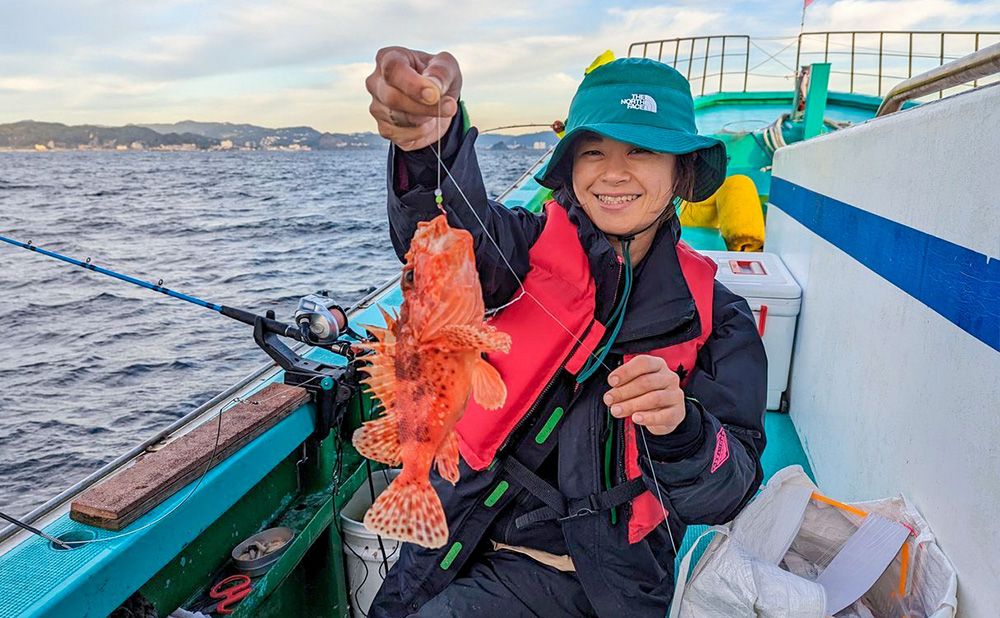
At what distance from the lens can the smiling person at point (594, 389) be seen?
85.1 inches

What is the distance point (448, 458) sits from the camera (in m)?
1.86

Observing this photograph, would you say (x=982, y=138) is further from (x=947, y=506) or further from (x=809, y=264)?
(x=809, y=264)

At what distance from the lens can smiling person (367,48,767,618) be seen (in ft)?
7.09

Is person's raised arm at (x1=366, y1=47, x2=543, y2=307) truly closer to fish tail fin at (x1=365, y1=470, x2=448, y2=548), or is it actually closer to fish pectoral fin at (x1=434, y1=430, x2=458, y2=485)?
fish pectoral fin at (x1=434, y1=430, x2=458, y2=485)

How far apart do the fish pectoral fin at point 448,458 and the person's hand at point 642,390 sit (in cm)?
50

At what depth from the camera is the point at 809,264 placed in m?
4.69

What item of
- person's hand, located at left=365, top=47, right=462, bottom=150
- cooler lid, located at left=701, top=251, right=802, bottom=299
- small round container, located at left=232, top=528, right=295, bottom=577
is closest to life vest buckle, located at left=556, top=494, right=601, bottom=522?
person's hand, located at left=365, top=47, right=462, bottom=150

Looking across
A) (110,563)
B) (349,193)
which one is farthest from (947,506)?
(349,193)

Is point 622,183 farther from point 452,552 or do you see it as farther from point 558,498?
point 452,552

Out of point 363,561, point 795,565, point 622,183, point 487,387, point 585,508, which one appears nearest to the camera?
point 487,387

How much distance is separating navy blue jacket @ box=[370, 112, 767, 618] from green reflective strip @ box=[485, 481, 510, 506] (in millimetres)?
30

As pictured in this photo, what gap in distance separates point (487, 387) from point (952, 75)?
2.09m

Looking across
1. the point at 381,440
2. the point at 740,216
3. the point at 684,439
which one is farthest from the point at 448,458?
the point at 740,216

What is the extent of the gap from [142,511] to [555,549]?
149cm
